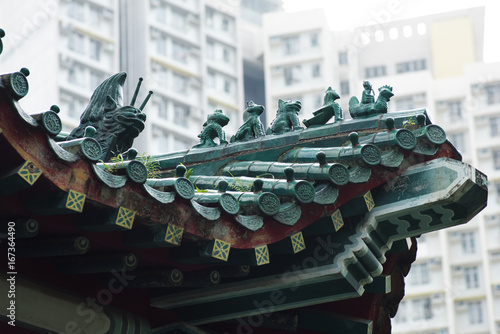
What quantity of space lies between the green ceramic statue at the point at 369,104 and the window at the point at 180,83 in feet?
198

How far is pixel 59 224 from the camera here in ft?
23.3

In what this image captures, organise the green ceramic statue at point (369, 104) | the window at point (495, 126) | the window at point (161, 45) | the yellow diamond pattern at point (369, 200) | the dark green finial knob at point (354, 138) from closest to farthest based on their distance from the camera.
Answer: the dark green finial knob at point (354, 138)
the yellow diamond pattern at point (369, 200)
the green ceramic statue at point (369, 104)
the window at point (495, 126)
the window at point (161, 45)

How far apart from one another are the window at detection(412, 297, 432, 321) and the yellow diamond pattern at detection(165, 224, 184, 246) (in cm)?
5624

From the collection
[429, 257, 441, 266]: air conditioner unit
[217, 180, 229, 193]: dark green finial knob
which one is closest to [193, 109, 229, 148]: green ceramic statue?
[217, 180, 229, 193]: dark green finial knob

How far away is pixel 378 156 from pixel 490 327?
181 ft

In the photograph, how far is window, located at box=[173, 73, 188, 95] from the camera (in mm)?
70062

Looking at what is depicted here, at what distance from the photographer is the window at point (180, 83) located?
7006 centimetres

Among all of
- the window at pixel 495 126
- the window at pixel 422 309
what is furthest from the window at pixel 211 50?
the window at pixel 422 309

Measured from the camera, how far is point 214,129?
35.5ft

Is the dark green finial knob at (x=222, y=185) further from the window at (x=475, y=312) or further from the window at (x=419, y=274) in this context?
the window at (x=419, y=274)

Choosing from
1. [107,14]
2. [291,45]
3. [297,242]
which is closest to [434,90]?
[291,45]

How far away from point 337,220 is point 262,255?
0.97 meters

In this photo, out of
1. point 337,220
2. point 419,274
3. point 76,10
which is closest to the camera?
point 337,220

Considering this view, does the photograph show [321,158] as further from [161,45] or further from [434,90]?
[434,90]
